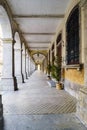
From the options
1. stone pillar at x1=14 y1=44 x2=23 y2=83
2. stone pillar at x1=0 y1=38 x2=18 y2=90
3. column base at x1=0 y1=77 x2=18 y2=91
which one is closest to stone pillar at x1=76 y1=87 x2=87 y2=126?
column base at x1=0 y1=77 x2=18 y2=91

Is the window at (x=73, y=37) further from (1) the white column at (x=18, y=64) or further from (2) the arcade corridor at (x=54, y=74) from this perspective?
(1) the white column at (x=18, y=64)

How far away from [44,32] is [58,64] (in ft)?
12.8

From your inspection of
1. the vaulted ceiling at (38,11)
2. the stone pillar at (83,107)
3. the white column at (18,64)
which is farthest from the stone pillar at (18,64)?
the stone pillar at (83,107)

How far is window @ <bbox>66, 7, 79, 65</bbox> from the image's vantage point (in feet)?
23.7

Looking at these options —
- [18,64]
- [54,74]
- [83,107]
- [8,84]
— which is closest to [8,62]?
[8,84]

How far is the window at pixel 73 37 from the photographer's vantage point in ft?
23.7

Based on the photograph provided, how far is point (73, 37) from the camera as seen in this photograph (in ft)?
25.9

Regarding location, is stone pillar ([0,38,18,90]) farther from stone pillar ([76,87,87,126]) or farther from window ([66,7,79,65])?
stone pillar ([76,87,87,126])

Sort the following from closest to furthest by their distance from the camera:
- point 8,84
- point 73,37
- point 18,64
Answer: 1. point 73,37
2. point 8,84
3. point 18,64

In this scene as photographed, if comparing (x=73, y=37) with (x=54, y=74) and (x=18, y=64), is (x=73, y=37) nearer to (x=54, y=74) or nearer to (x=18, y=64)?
(x=54, y=74)

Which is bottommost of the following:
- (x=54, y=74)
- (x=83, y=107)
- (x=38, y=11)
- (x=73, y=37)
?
(x=83, y=107)

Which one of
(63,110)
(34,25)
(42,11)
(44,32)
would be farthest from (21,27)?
(63,110)

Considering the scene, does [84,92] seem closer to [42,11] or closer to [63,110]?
[63,110]

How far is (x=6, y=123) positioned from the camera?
4.08 metres
